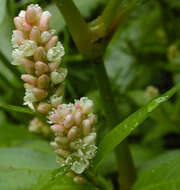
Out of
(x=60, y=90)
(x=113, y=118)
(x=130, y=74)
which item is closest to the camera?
(x=60, y=90)

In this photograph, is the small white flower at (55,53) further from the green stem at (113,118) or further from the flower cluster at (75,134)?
the green stem at (113,118)

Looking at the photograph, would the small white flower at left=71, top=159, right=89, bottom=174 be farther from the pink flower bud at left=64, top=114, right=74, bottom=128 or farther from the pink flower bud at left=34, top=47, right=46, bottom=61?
the pink flower bud at left=34, top=47, right=46, bottom=61

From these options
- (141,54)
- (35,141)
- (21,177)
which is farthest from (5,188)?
(141,54)

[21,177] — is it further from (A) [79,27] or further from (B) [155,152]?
(B) [155,152]

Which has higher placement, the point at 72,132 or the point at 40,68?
the point at 40,68

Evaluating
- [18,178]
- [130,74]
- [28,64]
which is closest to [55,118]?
[28,64]

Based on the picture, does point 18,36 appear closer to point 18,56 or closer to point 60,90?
point 18,56

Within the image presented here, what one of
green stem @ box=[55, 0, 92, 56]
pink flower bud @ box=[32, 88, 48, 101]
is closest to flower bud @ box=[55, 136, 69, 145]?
pink flower bud @ box=[32, 88, 48, 101]
